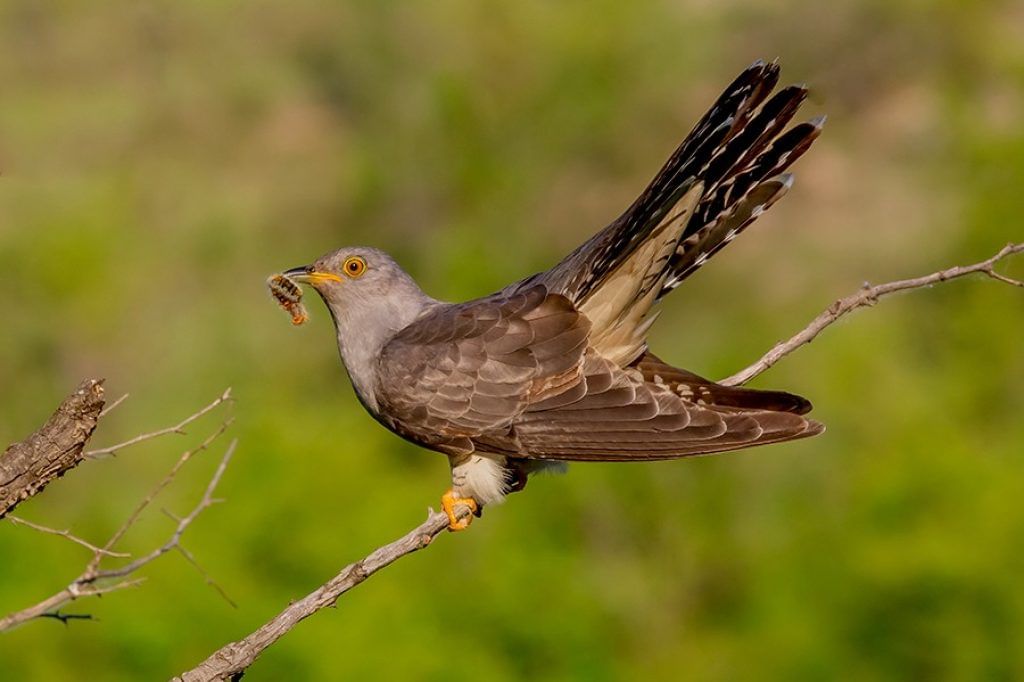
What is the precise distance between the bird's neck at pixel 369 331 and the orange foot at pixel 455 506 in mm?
471

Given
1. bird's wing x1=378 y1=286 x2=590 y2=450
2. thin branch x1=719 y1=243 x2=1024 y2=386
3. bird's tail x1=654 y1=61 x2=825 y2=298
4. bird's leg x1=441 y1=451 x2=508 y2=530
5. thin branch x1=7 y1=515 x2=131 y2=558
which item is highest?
bird's tail x1=654 y1=61 x2=825 y2=298

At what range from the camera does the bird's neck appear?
507 cm

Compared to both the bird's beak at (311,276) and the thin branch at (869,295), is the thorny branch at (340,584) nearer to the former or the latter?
the thin branch at (869,295)

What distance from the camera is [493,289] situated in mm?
31391

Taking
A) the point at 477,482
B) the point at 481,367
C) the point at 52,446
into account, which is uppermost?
the point at 481,367

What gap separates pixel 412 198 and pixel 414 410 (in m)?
38.8

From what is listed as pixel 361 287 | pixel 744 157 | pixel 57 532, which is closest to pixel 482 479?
pixel 361 287

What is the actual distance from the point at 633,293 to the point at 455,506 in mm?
882

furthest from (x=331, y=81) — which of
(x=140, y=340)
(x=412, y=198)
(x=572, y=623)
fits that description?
(x=572, y=623)

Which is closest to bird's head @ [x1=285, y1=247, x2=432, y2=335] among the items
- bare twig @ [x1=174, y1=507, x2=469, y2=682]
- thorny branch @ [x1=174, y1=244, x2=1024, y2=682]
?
thorny branch @ [x1=174, y1=244, x2=1024, y2=682]

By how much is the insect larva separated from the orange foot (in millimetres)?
905

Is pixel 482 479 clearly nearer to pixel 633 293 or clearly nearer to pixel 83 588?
pixel 633 293

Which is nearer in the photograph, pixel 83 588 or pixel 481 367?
pixel 83 588

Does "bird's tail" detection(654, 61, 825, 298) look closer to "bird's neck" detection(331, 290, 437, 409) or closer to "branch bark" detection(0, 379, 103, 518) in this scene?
"bird's neck" detection(331, 290, 437, 409)
